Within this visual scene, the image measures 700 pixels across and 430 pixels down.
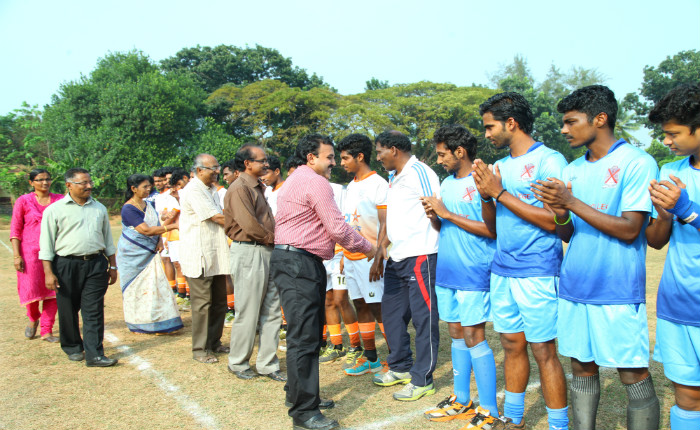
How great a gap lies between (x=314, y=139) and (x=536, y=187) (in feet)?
7.04

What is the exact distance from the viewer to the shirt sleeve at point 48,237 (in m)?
5.37

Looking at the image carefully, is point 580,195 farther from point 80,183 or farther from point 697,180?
point 80,183

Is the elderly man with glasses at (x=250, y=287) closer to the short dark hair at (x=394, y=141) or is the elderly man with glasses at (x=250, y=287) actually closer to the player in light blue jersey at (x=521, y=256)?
the short dark hair at (x=394, y=141)

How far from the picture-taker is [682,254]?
2.59 m

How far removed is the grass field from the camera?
12.9ft

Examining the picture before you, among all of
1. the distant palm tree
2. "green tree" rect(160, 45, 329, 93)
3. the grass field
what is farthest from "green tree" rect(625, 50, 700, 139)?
the grass field

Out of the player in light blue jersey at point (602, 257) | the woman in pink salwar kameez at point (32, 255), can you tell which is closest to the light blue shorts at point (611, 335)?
the player in light blue jersey at point (602, 257)

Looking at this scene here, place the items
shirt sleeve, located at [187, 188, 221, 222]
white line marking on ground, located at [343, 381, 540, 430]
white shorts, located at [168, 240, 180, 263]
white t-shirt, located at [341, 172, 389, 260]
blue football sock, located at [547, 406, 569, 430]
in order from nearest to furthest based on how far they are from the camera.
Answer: blue football sock, located at [547, 406, 569, 430]
white line marking on ground, located at [343, 381, 540, 430]
white t-shirt, located at [341, 172, 389, 260]
shirt sleeve, located at [187, 188, 221, 222]
white shorts, located at [168, 240, 180, 263]

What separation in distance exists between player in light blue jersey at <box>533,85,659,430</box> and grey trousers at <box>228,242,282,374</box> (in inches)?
115

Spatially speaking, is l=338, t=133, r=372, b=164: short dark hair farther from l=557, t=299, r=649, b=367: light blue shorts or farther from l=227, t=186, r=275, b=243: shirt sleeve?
l=557, t=299, r=649, b=367: light blue shorts

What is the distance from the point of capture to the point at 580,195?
2963mm

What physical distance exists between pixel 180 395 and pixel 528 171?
362cm

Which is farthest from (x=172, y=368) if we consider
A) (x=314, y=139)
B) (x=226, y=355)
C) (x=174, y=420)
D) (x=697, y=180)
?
(x=697, y=180)

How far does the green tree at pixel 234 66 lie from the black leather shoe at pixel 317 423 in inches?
1817
